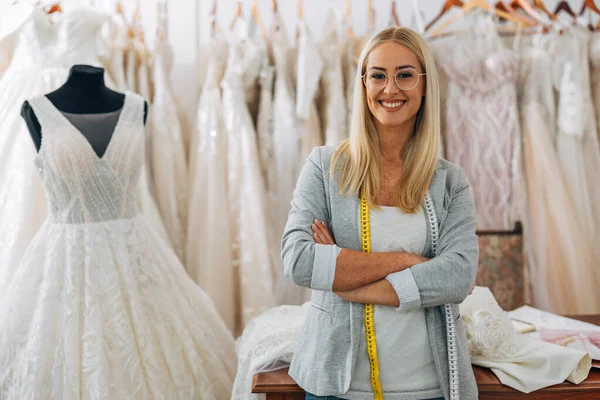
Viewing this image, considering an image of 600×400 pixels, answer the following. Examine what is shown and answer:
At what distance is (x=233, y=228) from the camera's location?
2.14 metres

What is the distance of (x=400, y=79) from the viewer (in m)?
1.14

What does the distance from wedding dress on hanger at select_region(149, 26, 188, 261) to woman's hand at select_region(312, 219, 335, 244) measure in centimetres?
116

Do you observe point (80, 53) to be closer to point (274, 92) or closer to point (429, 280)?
point (274, 92)

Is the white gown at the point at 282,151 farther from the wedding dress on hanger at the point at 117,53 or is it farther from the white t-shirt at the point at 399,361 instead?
the white t-shirt at the point at 399,361

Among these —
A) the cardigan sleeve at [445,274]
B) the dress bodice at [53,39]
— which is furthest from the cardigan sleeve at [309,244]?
the dress bodice at [53,39]

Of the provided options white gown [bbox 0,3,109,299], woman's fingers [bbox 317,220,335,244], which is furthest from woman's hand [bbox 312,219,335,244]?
white gown [bbox 0,3,109,299]

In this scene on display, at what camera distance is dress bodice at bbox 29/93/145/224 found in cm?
146

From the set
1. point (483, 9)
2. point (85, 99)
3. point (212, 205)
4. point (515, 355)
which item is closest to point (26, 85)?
point (85, 99)

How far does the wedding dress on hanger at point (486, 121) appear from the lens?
218 cm

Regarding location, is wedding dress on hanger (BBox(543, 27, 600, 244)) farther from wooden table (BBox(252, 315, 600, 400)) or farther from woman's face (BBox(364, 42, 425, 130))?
woman's face (BBox(364, 42, 425, 130))

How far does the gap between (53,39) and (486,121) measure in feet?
5.74

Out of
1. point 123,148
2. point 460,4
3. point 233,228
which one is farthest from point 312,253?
point 460,4

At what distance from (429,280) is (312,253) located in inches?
9.7

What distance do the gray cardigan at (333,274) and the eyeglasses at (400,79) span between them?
0.21 m
